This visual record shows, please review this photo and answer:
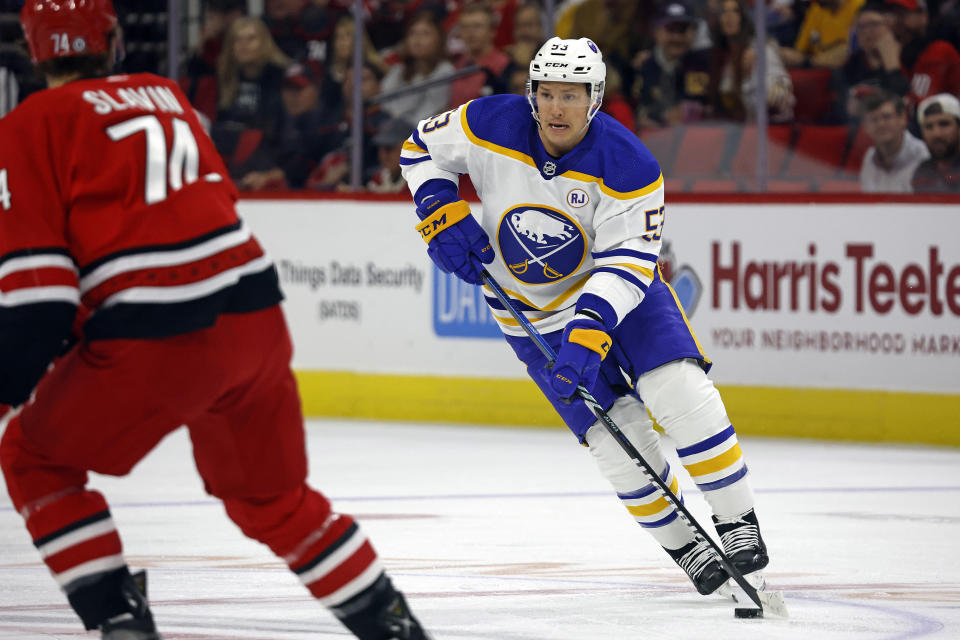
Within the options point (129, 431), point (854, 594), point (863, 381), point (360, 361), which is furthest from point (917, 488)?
point (129, 431)

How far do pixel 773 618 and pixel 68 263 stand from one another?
1.95 m

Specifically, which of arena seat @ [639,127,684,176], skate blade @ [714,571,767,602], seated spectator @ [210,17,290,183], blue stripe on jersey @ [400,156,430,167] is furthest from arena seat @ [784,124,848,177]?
skate blade @ [714,571,767,602]

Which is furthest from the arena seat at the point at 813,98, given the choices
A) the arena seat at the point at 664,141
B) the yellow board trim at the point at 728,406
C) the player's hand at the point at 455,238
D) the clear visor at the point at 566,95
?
the clear visor at the point at 566,95

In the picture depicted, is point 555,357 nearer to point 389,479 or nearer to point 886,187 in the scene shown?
point 389,479

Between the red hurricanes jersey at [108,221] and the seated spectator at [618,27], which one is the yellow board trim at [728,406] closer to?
the seated spectator at [618,27]

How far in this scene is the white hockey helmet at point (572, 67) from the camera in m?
4.25

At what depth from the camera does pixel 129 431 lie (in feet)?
9.54

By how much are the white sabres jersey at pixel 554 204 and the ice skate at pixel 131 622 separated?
4.88 ft

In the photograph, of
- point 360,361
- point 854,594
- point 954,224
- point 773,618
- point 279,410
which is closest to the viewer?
point 279,410

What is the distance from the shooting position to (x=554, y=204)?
14.2ft

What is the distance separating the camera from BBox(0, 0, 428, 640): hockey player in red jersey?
2814mm

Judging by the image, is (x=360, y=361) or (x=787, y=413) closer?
(x=787, y=413)

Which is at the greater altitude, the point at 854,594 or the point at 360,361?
the point at 854,594

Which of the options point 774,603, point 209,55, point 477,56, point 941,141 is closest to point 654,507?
point 774,603
